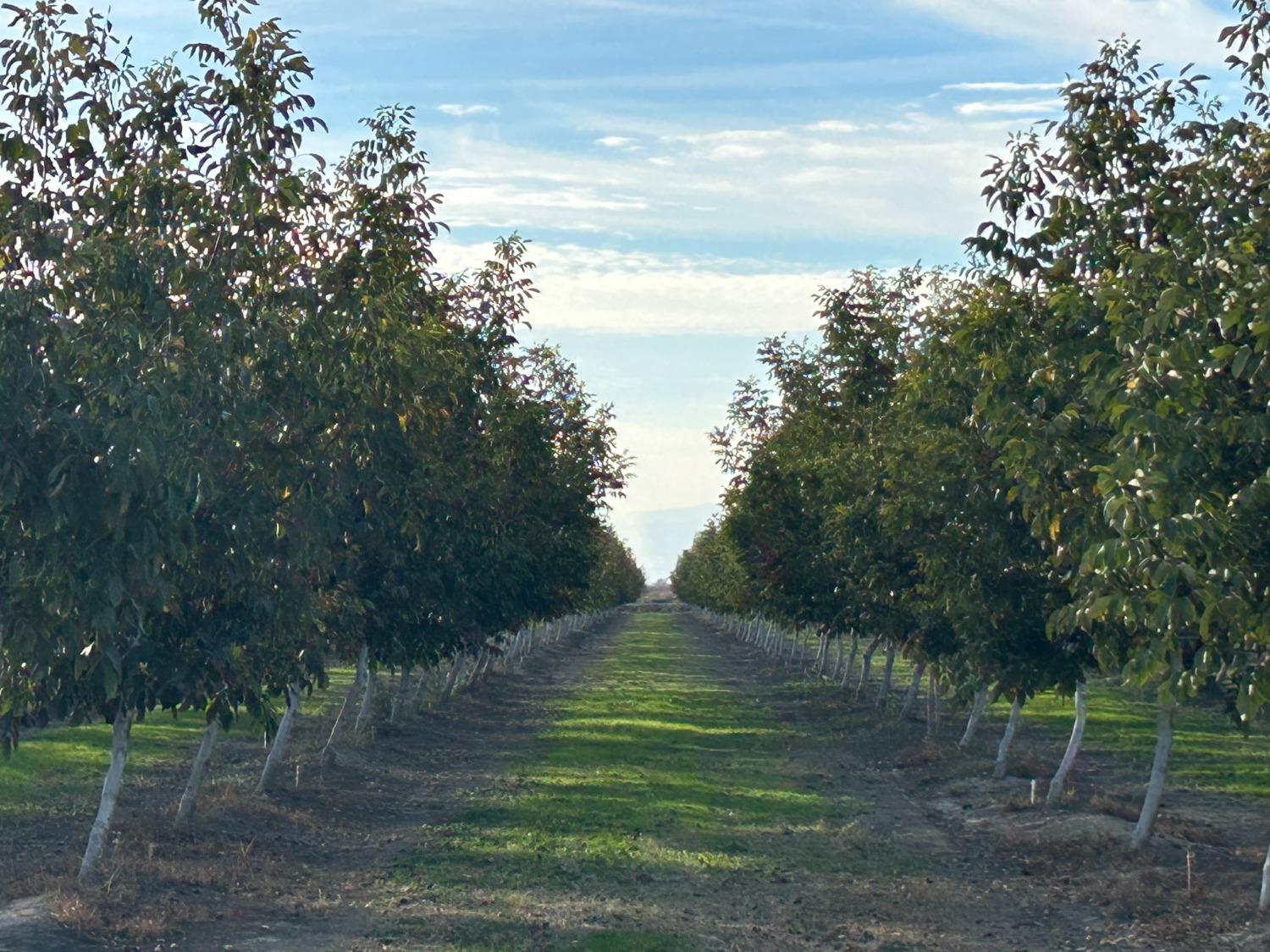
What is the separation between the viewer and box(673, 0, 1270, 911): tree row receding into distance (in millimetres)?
9078

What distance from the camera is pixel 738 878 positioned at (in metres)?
15.6

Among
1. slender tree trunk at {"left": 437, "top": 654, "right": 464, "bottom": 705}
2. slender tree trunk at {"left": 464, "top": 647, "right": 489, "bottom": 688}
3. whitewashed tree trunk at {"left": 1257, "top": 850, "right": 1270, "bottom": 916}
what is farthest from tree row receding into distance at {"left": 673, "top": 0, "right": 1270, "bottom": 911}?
slender tree trunk at {"left": 464, "top": 647, "right": 489, "bottom": 688}

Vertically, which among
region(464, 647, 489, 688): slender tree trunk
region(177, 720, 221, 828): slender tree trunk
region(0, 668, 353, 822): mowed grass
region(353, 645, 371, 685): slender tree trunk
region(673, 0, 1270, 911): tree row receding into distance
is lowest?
region(0, 668, 353, 822): mowed grass

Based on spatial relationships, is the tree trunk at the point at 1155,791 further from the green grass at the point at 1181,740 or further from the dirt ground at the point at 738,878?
the green grass at the point at 1181,740

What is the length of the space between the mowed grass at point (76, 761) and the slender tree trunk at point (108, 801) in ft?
4.67

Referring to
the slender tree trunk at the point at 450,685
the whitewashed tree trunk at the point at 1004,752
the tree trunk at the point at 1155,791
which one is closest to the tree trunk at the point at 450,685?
the slender tree trunk at the point at 450,685

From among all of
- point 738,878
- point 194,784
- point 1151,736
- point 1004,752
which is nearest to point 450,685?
point 1151,736

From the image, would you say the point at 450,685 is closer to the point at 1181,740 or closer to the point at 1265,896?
the point at 1181,740

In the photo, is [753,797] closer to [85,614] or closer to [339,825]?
[339,825]

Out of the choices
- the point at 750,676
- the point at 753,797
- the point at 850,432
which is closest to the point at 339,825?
the point at 753,797

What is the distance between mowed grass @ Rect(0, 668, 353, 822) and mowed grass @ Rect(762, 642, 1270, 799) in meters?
14.0

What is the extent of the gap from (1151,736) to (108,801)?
81.3 feet

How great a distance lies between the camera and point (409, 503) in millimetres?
18844

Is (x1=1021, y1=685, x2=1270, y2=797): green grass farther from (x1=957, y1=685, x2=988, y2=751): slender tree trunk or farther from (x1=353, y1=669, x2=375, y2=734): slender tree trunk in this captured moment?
(x1=353, y1=669, x2=375, y2=734): slender tree trunk
